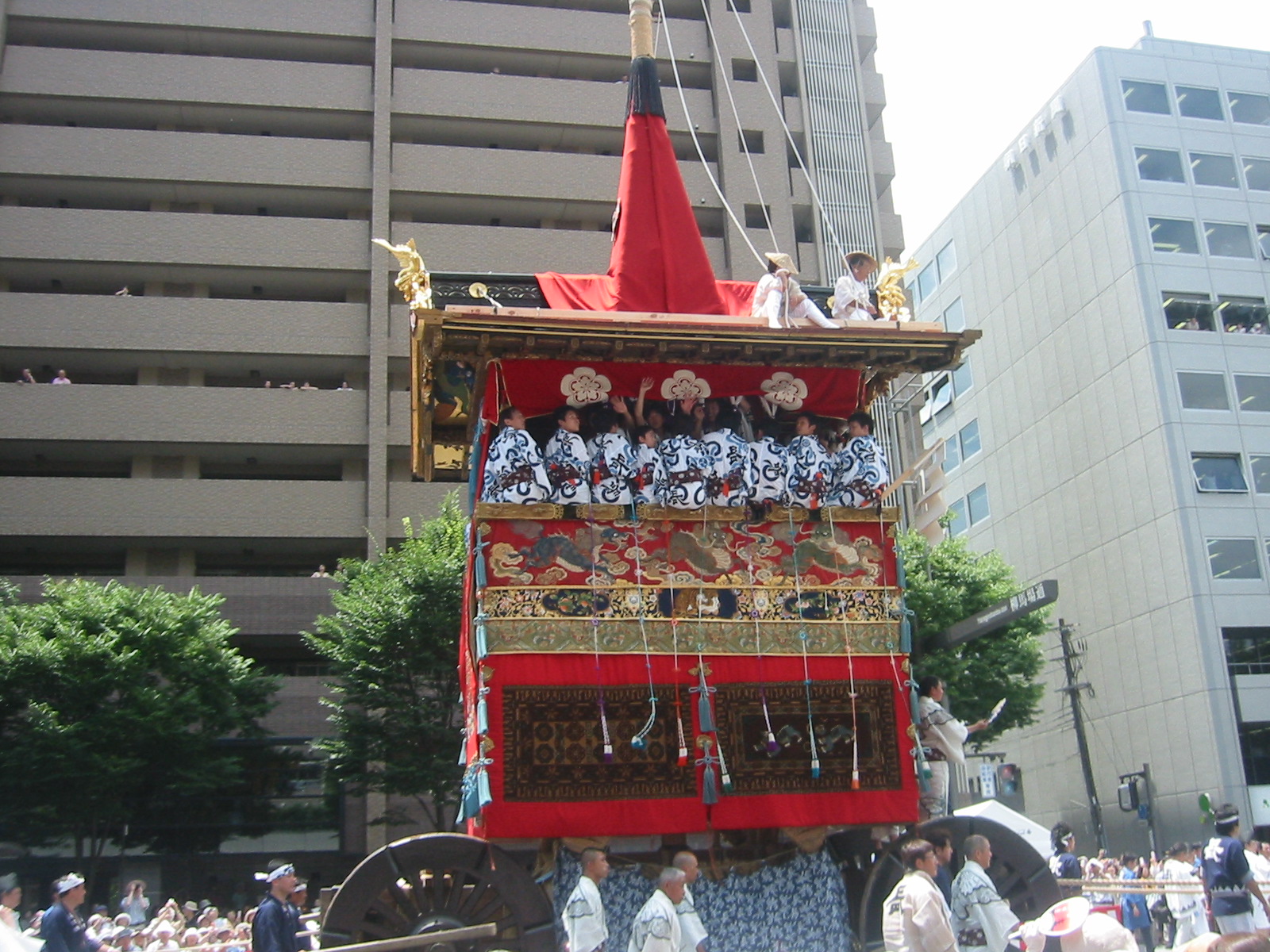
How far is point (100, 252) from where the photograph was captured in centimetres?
3684

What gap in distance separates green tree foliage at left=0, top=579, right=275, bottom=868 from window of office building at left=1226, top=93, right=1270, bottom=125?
3418 cm

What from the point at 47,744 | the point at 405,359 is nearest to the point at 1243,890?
the point at 47,744

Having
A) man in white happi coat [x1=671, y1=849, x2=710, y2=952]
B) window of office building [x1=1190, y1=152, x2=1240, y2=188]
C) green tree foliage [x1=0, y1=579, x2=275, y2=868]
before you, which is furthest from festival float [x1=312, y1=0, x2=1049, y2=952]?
window of office building [x1=1190, y1=152, x2=1240, y2=188]

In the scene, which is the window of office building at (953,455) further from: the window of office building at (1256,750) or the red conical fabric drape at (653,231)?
the red conical fabric drape at (653,231)

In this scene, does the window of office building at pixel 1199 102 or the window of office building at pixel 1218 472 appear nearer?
the window of office building at pixel 1218 472

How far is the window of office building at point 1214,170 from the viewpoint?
37875mm

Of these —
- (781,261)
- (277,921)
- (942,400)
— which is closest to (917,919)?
(277,921)

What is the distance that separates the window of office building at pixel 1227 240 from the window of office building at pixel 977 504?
36.8ft

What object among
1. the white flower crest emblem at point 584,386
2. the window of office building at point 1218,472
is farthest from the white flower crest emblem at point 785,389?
the window of office building at point 1218,472

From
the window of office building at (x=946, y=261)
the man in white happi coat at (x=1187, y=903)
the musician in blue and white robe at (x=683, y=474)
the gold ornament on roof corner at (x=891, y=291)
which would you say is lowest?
the man in white happi coat at (x=1187, y=903)

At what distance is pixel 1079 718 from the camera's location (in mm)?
31812

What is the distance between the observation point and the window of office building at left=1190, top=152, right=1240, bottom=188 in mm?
37875

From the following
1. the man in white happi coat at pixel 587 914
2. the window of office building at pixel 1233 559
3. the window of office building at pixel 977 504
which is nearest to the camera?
the man in white happi coat at pixel 587 914

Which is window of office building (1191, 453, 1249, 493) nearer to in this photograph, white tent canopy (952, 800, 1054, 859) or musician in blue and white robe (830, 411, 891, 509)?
white tent canopy (952, 800, 1054, 859)
